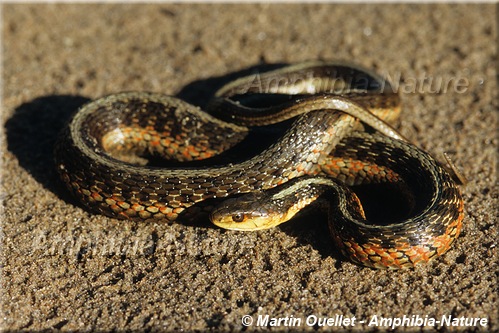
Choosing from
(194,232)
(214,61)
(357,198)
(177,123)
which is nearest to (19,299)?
(194,232)

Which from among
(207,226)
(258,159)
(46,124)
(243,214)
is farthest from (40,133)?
(243,214)

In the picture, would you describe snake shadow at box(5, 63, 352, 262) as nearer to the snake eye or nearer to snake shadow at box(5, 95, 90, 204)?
snake shadow at box(5, 95, 90, 204)

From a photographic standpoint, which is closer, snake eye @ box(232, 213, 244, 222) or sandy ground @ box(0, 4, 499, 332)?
sandy ground @ box(0, 4, 499, 332)

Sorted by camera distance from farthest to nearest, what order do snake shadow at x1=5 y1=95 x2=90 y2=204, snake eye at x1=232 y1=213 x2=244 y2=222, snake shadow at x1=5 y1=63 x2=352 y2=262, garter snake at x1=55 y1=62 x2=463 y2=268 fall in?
snake shadow at x1=5 y1=95 x2=90 y2=204, snake shadow at x1=5 y1=63 x2=352 y2=262, snake eye at x1=232 y1=213 x2=244 y2=222, garter snake at x1=55 y1=62 x2=463 y2=268

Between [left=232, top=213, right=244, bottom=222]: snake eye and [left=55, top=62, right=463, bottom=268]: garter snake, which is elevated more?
[left=55, top=62, right=463, bottom=268]: garter snake

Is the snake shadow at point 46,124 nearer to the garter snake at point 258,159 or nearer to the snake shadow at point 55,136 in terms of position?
the snake shadow at point 55,136

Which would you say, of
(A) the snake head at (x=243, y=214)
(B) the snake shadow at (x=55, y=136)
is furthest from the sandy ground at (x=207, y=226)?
(A) the snake head at (x=243, y=214)

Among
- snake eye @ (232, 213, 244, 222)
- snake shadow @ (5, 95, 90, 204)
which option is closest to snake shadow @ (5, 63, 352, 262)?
snake shadow @ (5, 95, 90, 204)
